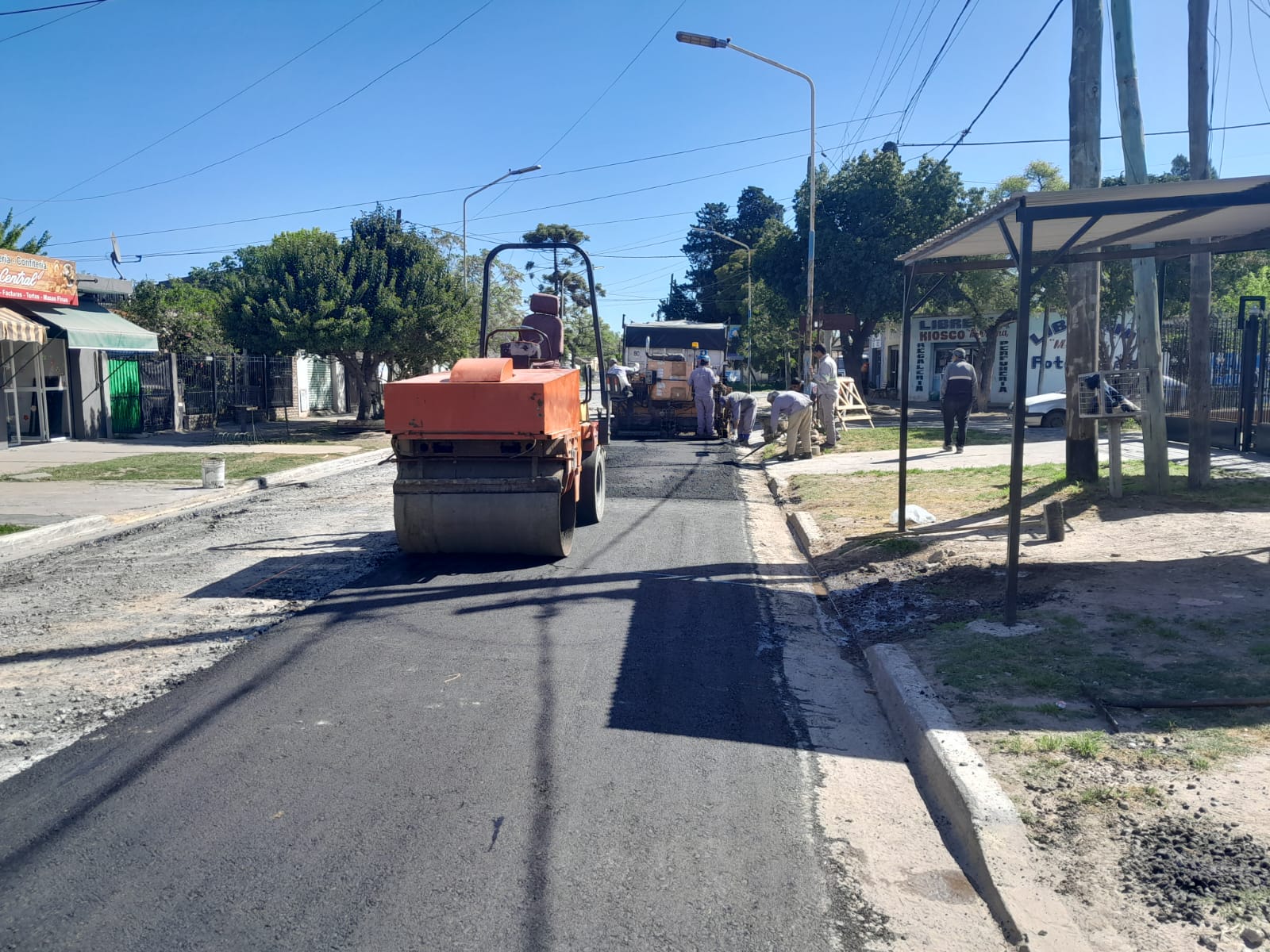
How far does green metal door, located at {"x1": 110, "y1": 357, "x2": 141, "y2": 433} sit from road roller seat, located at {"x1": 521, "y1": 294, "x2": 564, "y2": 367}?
17449mm

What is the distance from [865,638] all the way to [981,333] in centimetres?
2852

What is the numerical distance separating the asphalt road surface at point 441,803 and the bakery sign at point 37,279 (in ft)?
54.4

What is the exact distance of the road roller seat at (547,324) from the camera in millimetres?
10555

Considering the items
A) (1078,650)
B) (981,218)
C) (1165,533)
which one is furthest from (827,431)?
(1078,650)

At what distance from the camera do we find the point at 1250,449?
14.2m

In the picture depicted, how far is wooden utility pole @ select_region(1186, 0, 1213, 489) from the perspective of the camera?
1010 centimetres

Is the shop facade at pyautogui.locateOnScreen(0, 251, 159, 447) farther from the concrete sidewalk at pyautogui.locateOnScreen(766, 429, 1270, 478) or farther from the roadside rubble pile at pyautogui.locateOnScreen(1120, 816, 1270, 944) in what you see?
the roadside rubble pile at pyautogui.locateOnScreen(1120, 816, 1270, 944)

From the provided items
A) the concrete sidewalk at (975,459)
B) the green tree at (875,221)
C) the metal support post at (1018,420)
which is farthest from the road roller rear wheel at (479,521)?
the green tree at (875,221)

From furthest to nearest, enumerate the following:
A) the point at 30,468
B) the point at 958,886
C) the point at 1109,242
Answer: the point at 30,468 → the point at 1109,242 → the point at 958,886

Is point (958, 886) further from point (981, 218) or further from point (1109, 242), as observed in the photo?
point (1109, 242)

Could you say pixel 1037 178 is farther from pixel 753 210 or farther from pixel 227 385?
pixel 753 210

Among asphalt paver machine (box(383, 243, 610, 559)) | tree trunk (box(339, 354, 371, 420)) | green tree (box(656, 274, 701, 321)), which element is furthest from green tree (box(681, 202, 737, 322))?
asphalt paver machine (box(383, 243, 610, 559))

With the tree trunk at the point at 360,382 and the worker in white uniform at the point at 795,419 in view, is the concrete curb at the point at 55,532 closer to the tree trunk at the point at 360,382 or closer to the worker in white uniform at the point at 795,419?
the worker in white uniform at the point at 795,419

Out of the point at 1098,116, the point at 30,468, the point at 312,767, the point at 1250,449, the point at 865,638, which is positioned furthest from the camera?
the point at 30,468
